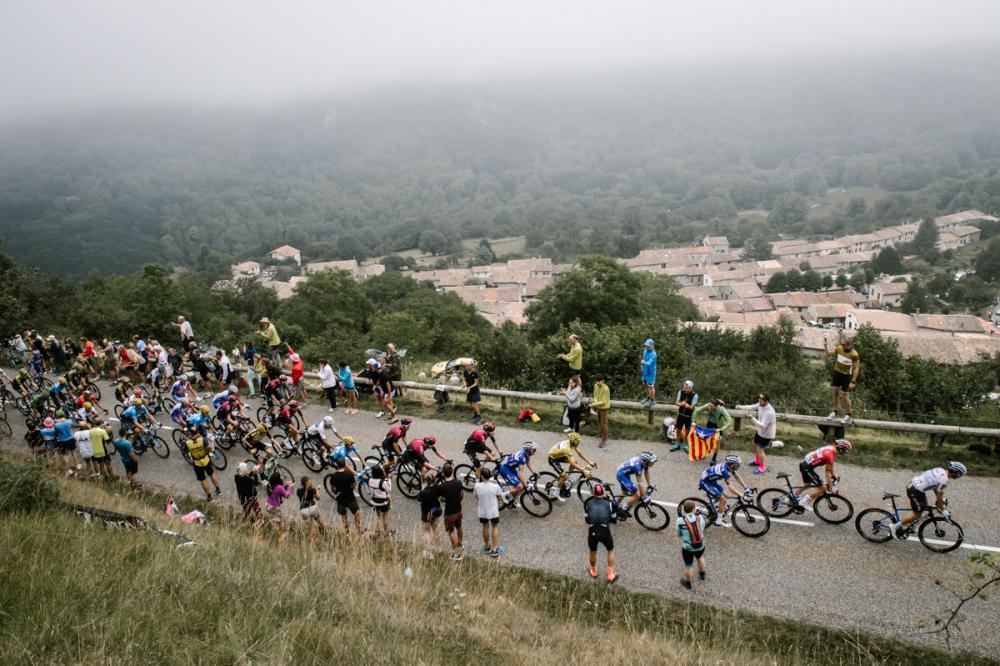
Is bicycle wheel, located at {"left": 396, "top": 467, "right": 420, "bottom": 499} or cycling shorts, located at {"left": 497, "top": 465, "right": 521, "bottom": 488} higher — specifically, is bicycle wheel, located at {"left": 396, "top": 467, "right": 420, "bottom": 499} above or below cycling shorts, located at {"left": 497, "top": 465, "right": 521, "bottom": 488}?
below

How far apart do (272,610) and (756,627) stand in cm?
604

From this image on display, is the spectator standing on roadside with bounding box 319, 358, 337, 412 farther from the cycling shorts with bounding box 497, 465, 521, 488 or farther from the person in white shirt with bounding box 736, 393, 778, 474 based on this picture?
the person in white shirt with bounding box 736, 393, 778, 474

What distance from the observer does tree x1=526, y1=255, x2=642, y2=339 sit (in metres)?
38.4

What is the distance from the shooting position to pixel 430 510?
9461 millimetres

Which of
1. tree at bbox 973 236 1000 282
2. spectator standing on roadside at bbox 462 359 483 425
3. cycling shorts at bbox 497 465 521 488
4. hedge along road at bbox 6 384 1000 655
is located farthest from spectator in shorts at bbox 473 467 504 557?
tree at bbox 973 236 1000 282

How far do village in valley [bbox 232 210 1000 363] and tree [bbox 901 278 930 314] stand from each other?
455 centimetres

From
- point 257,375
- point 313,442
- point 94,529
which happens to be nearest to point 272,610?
point 94,529

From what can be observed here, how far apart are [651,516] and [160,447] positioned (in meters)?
12.4

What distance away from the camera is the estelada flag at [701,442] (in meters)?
11.2

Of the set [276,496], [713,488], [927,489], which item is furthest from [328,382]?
[927,489]

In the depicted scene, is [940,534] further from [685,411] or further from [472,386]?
[472,386]

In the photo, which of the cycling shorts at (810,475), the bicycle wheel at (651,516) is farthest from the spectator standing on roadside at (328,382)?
the cycling shorts at (810,475)

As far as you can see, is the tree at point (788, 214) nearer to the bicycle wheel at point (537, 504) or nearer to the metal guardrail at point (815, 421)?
the metal guardrail at point (815, 421)

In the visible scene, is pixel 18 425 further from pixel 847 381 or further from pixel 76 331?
pixel 847 381
